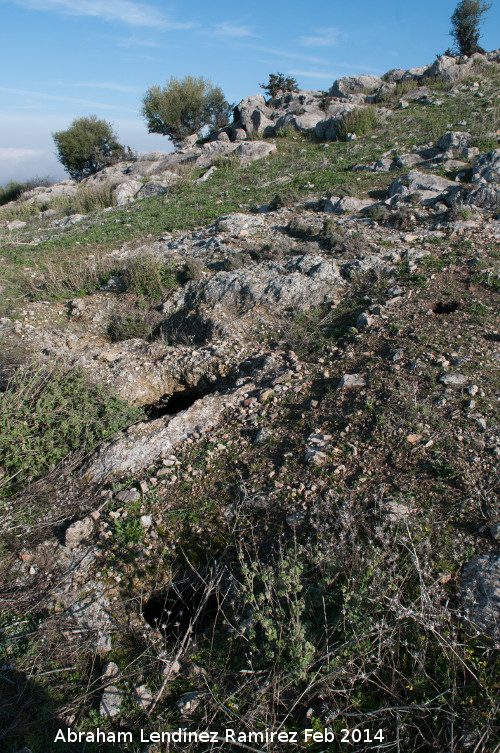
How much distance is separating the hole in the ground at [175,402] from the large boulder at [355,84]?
68.2 feet

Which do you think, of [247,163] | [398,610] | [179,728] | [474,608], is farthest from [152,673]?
[247,163]

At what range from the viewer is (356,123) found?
604 inches

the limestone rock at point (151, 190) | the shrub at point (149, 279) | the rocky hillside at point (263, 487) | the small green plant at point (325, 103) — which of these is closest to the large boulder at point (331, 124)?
the small green plant at point (325, 103)

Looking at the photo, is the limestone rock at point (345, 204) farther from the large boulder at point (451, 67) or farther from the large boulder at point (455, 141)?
the large boulder at point (451, 67)

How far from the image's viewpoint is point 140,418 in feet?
16.6

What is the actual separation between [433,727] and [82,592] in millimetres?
2599

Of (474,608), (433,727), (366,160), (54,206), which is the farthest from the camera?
(54,206)

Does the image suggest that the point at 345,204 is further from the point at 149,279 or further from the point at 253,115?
the point at 253,115

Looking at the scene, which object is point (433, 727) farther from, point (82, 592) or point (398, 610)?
point (82, 592)

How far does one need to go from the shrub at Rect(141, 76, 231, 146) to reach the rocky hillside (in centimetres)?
2246

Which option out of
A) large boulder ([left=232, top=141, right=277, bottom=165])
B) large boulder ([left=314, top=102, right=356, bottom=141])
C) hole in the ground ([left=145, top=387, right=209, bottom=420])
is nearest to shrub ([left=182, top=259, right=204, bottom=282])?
Result: hole in the ground ([left=145, top=387, right=209, bottom=420])

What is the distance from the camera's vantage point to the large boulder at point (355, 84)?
66.6ft

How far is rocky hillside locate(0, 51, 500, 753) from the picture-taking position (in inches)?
99.7

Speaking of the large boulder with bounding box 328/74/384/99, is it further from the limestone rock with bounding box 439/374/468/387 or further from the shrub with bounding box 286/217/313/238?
the limestone rock with bounding box 439/374/468/387
